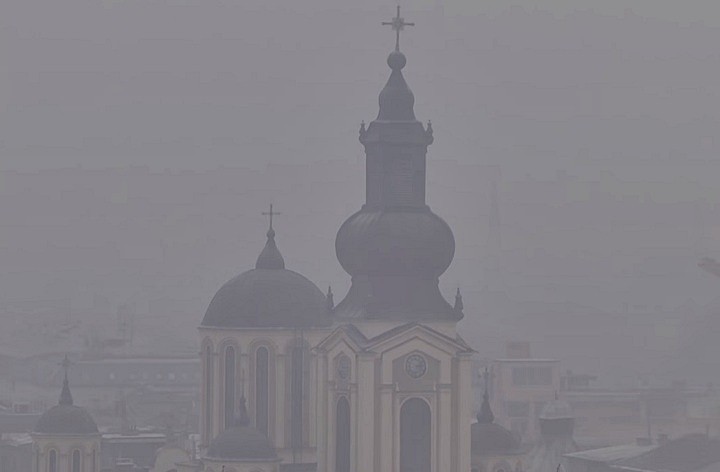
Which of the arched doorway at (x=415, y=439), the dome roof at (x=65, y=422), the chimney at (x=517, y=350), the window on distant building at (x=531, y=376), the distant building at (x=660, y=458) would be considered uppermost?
the chimney at (x=517, y=350)

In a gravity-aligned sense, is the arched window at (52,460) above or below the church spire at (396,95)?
below

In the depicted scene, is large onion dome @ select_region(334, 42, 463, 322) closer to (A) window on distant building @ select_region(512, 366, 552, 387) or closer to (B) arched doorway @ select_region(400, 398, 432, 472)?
(B) arched doorway @ select_region(400, 398, 432, 472)

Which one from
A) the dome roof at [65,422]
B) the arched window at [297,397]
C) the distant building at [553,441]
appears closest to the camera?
the arched window at [297,397]

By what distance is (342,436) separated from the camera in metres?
47.3

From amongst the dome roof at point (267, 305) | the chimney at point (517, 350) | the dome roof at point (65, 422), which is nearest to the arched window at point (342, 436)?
the dome roof at point (267, 305)

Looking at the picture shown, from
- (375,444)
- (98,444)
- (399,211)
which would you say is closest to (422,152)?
(399,211)

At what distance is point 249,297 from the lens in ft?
169

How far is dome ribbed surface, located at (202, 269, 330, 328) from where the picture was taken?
51188mm

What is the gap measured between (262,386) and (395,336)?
5151mm

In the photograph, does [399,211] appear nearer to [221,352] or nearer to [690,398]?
[221,352]

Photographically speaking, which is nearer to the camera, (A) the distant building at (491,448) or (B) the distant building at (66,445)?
(A) the distant building at (491,448)

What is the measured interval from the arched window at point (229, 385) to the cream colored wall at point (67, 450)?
24.7 feet

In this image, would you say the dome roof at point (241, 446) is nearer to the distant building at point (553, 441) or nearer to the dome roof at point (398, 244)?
the dome roof at point (398, 244)

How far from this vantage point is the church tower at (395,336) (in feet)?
152
